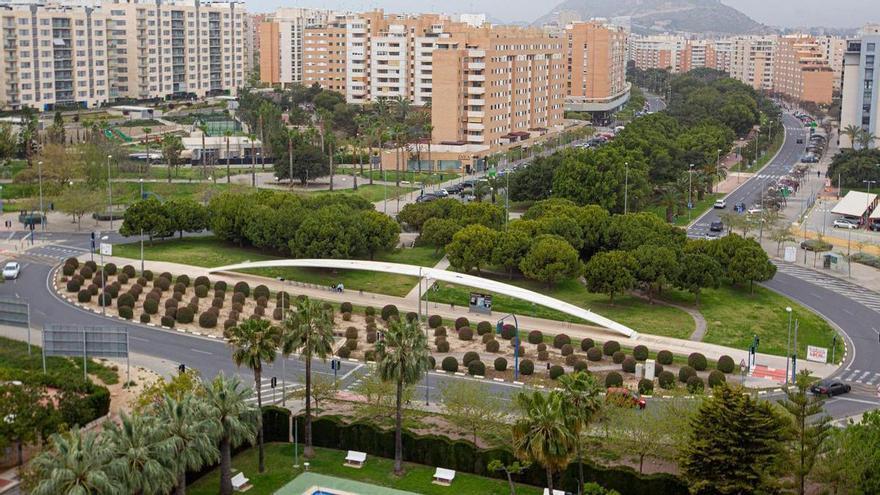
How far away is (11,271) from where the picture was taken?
8044 centimetres

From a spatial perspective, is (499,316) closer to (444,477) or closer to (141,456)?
(444,477)

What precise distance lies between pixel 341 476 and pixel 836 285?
52324mm

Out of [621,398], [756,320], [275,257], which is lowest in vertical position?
[756,320]

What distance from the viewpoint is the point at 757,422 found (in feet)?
138

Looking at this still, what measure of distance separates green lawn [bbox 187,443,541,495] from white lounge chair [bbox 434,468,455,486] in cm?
31

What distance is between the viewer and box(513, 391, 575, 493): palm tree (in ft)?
126

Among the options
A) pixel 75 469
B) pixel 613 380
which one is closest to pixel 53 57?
pixel 613 380

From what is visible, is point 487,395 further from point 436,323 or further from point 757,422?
point 436,323

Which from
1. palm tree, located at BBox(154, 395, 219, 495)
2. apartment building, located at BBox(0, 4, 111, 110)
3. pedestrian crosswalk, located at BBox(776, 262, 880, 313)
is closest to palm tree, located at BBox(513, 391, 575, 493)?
palm tree, located at BBox(154, 395, 219, 495)

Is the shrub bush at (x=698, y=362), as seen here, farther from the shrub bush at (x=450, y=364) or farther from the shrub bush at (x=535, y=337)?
the shrub bush at (x=450, y=364)

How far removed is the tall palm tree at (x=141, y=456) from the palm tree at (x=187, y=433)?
45 centimetres

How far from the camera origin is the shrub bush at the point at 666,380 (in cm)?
5838

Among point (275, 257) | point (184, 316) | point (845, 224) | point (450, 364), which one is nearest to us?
point (450, 364)

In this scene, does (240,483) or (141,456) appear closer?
(141,456)
